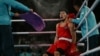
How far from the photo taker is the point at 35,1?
596cm

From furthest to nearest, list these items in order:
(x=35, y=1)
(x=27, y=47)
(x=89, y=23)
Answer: (x=35, y=1) < (x=27, y=47) < (x=89, y=23)

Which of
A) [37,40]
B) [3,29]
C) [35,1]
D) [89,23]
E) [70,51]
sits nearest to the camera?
[3,29]

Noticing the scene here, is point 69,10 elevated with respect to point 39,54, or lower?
elevated

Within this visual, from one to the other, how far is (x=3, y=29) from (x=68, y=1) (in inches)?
91.3

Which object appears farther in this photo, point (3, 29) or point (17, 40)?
point (17, 40)

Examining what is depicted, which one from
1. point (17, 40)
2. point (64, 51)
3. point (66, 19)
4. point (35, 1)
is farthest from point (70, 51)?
point (35, 1)

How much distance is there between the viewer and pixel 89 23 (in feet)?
13.2

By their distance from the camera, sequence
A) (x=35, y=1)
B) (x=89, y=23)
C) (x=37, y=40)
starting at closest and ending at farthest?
1. (x=89, y=23)
2. (x=37, y=40)
3. (x=35, y=1)

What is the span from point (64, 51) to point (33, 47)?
106 cm

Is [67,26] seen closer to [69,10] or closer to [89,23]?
[89,23]

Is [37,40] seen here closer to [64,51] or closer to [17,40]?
[17,40]

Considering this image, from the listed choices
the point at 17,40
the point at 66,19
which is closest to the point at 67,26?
the point at 66,19

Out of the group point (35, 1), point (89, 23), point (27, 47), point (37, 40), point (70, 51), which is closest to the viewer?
point (89, 23)

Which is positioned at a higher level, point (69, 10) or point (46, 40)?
point (69, 10)
